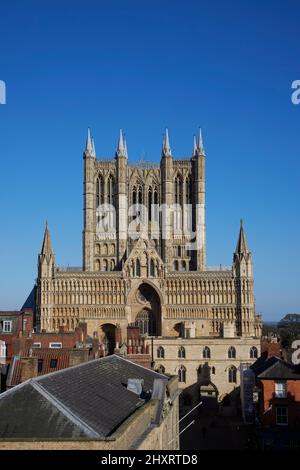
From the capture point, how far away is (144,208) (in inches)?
4311

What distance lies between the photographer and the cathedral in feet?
218

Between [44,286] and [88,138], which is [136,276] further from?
[88,138]

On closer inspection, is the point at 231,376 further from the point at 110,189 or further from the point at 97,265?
the point at 110,189

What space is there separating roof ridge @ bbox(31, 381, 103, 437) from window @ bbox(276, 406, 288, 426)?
25.9m

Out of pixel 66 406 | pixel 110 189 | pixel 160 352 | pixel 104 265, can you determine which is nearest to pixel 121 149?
pixel 110 189

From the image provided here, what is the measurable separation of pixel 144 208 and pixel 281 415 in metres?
68.8

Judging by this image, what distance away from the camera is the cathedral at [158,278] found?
6650 cm

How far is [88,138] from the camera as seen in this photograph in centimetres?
11275

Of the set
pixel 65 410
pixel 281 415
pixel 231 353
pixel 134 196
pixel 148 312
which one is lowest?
pixel 281 415

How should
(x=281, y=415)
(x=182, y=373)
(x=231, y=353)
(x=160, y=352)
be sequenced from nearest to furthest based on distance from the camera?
1. (x=281, y=415)
2. (x=182, y=373)
3. (x=231, y=353)
4. (x=160, y=352)

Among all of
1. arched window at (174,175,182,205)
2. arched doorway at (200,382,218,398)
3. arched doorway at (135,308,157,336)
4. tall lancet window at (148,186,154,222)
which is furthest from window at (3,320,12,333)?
arched window at (174,175,182,205)

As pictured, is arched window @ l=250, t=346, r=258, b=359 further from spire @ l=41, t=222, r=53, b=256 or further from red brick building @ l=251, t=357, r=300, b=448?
spire @ l=41, t=222, r=53, b=256
